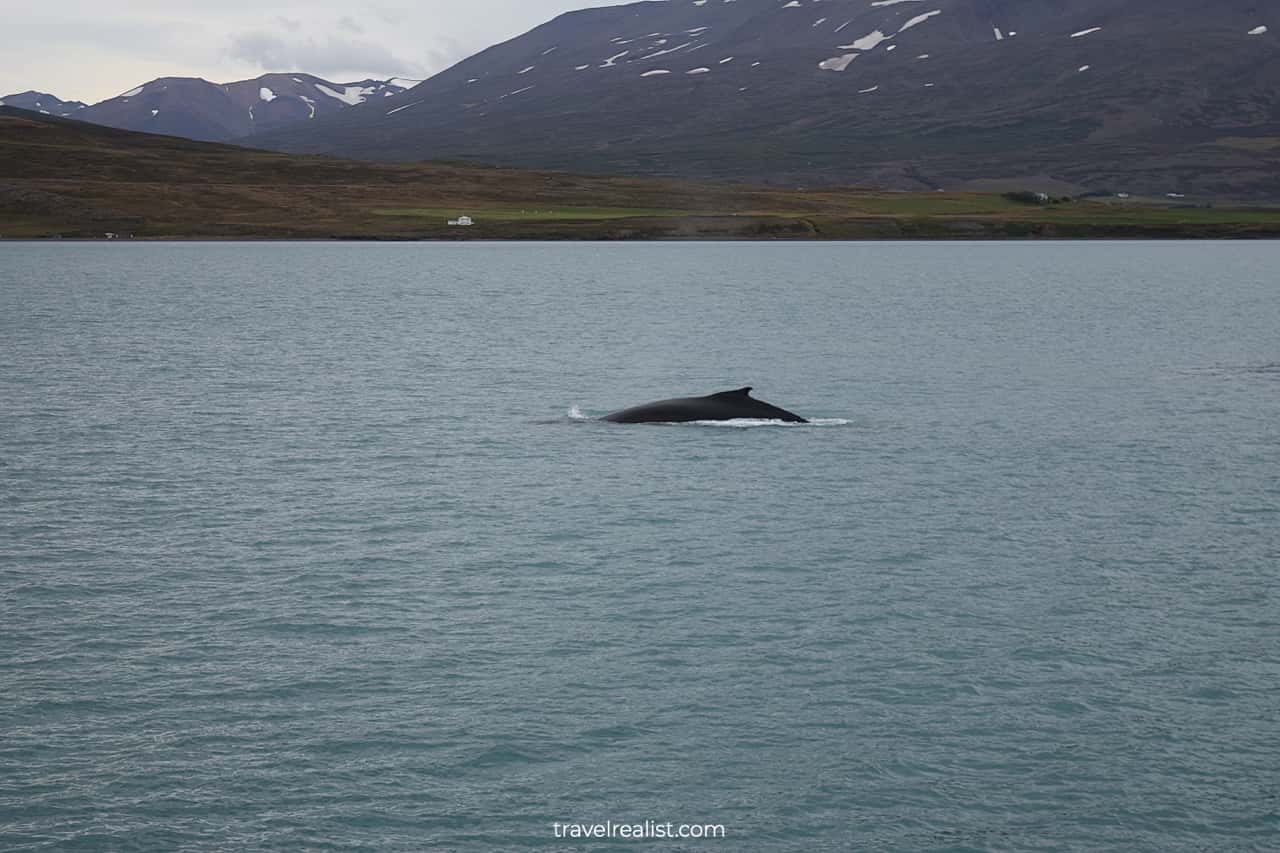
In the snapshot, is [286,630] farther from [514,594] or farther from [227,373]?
[227,373]

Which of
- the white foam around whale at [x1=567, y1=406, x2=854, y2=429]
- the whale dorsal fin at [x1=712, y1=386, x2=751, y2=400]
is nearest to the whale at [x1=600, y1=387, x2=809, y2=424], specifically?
the whale dorsal fin at [x1=712, y1=386, x2=751, y2=400]

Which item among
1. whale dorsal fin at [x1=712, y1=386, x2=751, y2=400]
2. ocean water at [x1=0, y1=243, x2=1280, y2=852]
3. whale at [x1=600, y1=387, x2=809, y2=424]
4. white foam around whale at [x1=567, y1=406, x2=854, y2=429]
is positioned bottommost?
ocean water at [x1=0, y1=243, x2=1280, y2=852]

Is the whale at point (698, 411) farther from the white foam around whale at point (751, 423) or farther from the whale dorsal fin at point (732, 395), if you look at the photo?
the white foam around whale at point (751, 423)

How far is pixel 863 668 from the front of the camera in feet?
70.2

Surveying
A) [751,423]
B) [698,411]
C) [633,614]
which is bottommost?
[633,614]

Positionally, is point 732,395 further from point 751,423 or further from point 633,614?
point 633,614

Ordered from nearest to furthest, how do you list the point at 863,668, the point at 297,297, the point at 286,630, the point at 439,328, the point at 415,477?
the point at 863,668 < the point at 286,630 < the point at 415,477 < the point at 439,328 < the point at 297,297

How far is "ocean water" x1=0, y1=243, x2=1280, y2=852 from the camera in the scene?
16844 mm

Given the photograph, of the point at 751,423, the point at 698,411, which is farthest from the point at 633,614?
the point at 698,411

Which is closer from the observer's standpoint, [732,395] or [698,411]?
[732,395]

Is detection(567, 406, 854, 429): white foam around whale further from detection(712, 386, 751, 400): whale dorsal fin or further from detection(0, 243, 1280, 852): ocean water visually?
detection(712, 386, 751, 400): whale dorsal fin

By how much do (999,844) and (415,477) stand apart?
23.0 meters

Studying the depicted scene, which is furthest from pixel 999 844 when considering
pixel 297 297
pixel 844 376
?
pixel 297 297

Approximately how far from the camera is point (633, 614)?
24031 millimetres
